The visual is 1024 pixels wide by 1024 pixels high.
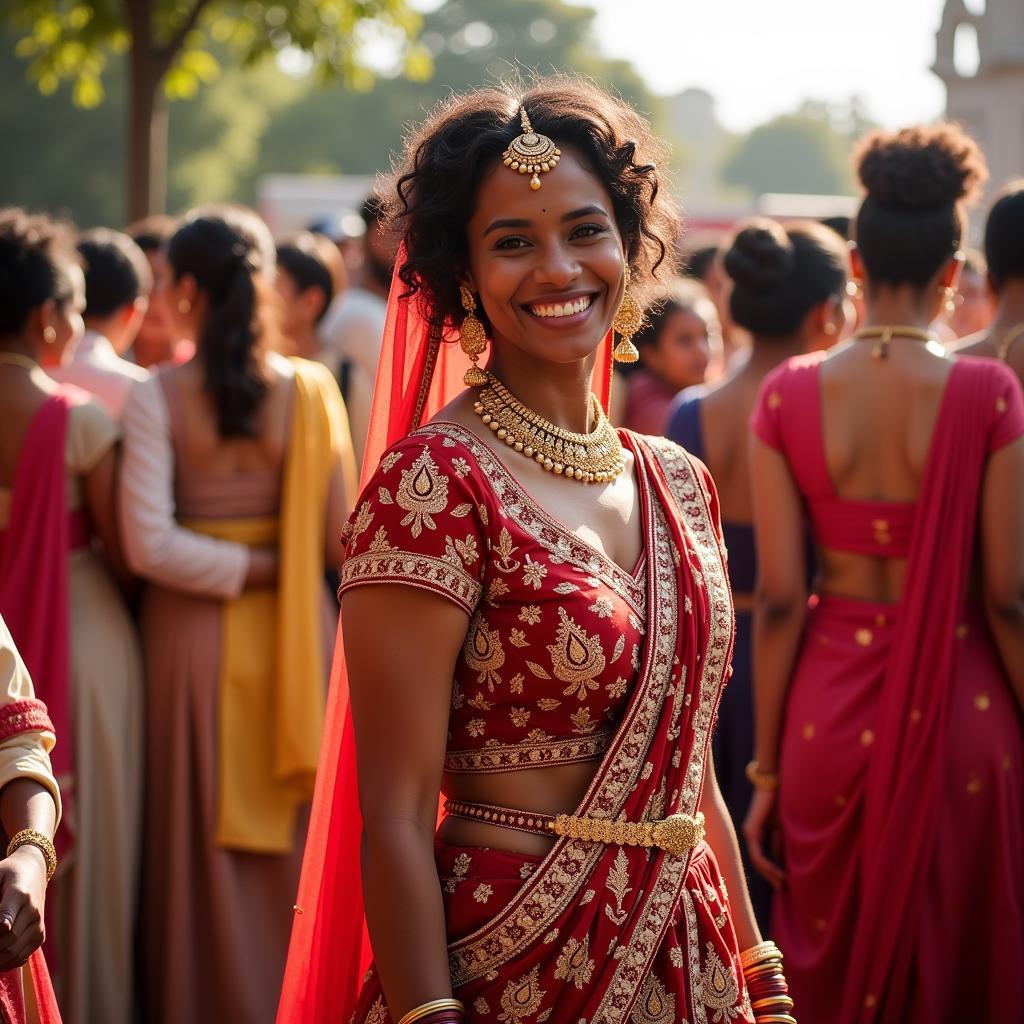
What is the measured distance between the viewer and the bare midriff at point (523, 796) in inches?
81.4

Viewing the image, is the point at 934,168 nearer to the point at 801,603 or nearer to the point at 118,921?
the point at 801,603

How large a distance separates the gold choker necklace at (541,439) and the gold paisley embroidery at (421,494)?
0.18 metres

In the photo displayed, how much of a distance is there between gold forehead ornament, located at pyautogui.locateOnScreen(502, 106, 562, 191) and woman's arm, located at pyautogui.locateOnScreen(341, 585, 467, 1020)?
63 centimetres

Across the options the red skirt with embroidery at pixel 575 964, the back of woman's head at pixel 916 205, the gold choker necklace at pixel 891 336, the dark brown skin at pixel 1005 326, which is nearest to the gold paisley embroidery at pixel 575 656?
the red skirt with embroidery at pixel 575 964

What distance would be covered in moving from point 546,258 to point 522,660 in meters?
0.57

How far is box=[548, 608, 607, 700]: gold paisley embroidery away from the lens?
202cm

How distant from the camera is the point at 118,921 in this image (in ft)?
14.4

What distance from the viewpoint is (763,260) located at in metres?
4.41

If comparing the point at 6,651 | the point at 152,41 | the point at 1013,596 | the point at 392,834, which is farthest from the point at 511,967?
the point at 152,41

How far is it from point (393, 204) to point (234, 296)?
7.37 feet

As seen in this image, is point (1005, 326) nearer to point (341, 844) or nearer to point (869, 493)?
point (869, 493)

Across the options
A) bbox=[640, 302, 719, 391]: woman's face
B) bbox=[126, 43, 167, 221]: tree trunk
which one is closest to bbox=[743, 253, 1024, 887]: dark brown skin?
bbox=[640, 302, 719, 391]: woman's face

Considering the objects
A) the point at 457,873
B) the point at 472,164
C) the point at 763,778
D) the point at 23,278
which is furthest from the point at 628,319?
the point at 23,278

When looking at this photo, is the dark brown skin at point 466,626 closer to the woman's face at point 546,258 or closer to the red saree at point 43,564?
the woman's face at point 546,258
